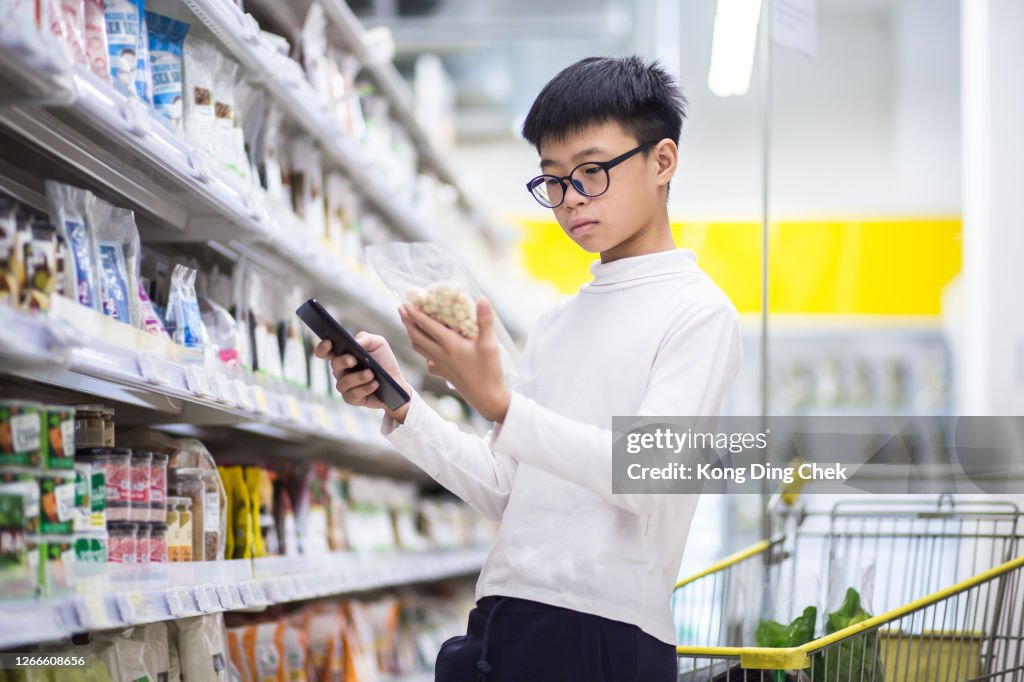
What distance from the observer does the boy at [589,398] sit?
4.86ft

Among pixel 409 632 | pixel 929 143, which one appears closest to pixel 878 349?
pixel 929 143

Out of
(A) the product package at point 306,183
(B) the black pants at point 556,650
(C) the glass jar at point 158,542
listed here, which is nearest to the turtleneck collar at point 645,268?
(B) the black pants at point 556,650

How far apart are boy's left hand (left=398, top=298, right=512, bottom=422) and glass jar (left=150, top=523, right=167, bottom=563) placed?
814mm

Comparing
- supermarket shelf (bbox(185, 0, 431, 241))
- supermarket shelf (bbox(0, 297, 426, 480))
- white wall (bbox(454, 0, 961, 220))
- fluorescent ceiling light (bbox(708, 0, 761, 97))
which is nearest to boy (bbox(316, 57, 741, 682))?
supermarket shelf (bbox(0, 297, 426, 480))

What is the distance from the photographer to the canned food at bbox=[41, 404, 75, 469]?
1562 mm

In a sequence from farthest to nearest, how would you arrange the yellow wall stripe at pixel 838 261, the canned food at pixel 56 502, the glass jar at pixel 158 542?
the yellow wall stripe at pixel 838 261 → the glass jar at pixel 158 542 → the canned food at pixel 56 502

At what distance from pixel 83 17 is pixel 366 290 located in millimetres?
1794

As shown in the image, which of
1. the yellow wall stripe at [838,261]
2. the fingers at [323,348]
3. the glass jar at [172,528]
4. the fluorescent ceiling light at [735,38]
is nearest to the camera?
the fingers at [323,348]

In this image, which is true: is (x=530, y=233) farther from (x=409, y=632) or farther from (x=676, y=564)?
(x=676, y=564)

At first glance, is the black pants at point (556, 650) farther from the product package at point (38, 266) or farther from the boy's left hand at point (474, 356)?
the product package at point (38, 266)

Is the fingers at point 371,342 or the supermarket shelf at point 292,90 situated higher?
the supermarket shelf at point 292,90

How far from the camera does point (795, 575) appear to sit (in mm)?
2469

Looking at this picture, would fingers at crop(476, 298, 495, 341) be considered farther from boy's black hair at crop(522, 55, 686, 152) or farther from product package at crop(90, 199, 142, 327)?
product package at crop(90, 199, 142, 327)

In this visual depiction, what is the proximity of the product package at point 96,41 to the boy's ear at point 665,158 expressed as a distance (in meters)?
0.84
